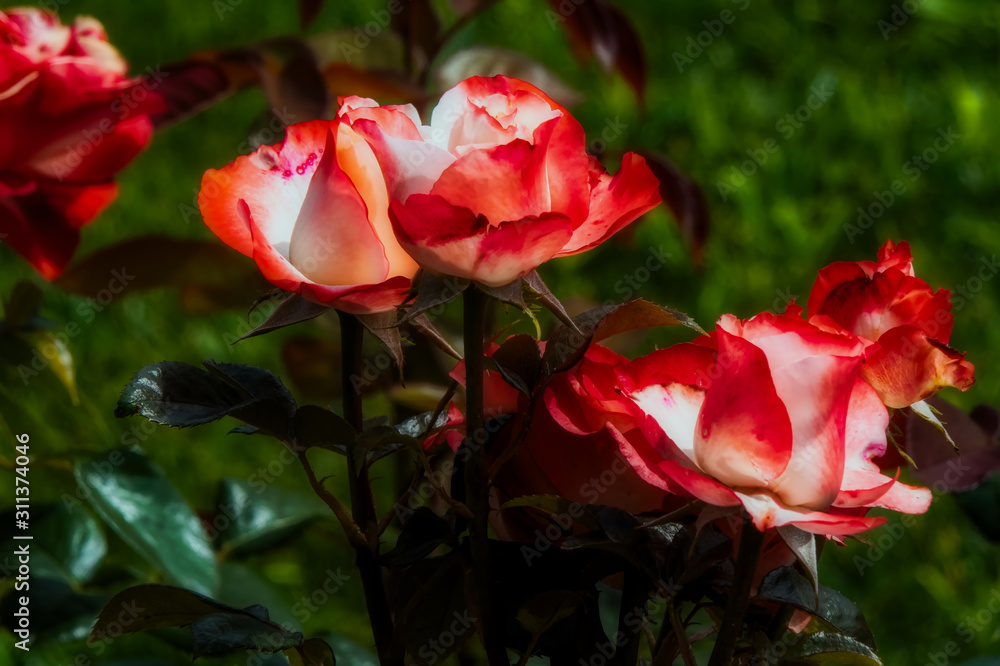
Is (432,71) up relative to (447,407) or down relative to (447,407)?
down

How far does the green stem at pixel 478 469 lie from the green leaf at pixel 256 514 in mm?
463

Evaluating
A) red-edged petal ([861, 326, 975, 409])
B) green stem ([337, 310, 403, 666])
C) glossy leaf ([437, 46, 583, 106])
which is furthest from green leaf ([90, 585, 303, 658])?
glossy leaf ([437, 46, 583, 106])

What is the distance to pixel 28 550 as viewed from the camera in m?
0.85

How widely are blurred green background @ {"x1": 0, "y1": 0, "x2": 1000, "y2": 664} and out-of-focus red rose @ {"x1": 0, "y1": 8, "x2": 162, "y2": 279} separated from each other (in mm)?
516

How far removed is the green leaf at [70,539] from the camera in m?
0.90

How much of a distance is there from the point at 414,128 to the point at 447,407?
166 mm

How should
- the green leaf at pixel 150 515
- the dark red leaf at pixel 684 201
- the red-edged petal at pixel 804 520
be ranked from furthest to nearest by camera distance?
the dark red leaf at pixel 684 201 → the green leaf at pixel 150 515 → the red-edged petal at pixel 804 520

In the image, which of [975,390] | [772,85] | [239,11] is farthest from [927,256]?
[239,11]

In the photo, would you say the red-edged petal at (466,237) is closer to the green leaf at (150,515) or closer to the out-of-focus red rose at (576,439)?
the out-of-focus red rose at (576,439)

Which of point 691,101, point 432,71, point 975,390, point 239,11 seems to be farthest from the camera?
point 239,11

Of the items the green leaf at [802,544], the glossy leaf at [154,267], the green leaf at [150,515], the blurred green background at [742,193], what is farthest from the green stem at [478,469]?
the blurred green background at [742,193]

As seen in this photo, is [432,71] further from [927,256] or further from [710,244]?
[927,256]

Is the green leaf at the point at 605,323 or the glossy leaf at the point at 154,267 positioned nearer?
the green leaf at the point at 605,323

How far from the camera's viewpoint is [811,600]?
450 mm
